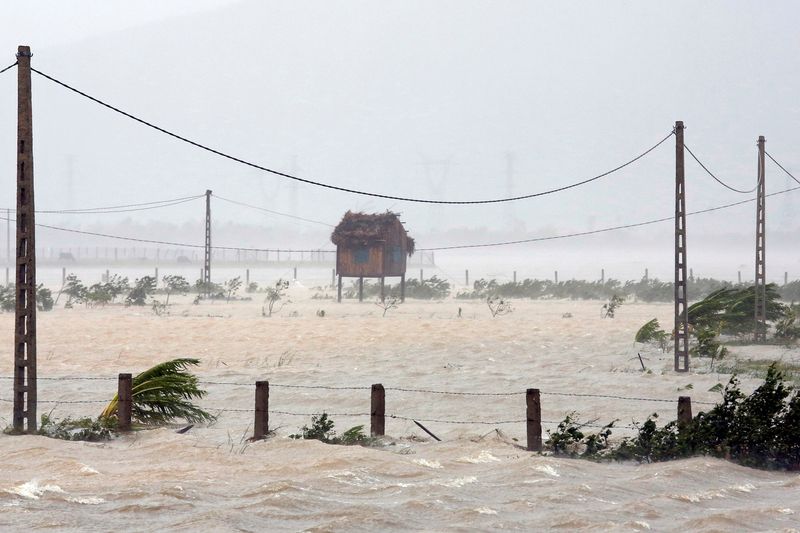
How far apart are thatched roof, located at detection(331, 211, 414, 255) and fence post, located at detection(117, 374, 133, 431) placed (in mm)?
33310

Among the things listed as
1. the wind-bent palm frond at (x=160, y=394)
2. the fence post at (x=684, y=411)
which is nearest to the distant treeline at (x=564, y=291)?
the wind-bent palm frond at (x=160, y=394)

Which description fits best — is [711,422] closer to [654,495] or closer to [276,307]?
[654,495]

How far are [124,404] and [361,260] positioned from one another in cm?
3396

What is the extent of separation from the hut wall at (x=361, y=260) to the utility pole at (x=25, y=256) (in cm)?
3345

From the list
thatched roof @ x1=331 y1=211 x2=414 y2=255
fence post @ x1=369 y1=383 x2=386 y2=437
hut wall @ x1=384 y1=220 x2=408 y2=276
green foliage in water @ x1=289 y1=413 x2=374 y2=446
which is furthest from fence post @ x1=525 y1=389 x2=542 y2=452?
hut wall @ x1=384 y1=220 x2=408 y2=276

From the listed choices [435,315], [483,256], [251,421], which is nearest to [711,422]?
[251,421]

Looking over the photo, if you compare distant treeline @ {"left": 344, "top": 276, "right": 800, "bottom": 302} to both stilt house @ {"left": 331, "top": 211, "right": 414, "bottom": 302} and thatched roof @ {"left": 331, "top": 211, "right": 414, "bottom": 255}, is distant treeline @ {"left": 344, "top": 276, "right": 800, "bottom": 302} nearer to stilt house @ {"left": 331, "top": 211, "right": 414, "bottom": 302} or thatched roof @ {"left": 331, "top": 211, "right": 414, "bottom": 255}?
stilt house @ {"left": 331, "top": 211, "right": 414, "bottom": 302}

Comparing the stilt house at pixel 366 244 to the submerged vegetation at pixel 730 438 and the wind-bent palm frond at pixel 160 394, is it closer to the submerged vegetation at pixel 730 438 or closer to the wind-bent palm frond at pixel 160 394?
the wind-bent palm frond at pixel 160 394

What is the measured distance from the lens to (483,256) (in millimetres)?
195375

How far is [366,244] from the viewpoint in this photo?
48188 millimetres

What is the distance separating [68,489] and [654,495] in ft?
21.6

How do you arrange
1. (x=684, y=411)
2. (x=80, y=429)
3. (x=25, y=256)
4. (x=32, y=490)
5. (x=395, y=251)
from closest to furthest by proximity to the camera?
(x=32, y=490), (x=684, y=411), (x=25, y=256), (x=80, y=429), (x=395, y=251)

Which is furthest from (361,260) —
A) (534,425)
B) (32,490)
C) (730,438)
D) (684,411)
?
(32,490)

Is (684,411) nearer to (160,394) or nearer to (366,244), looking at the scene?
(160,394)
